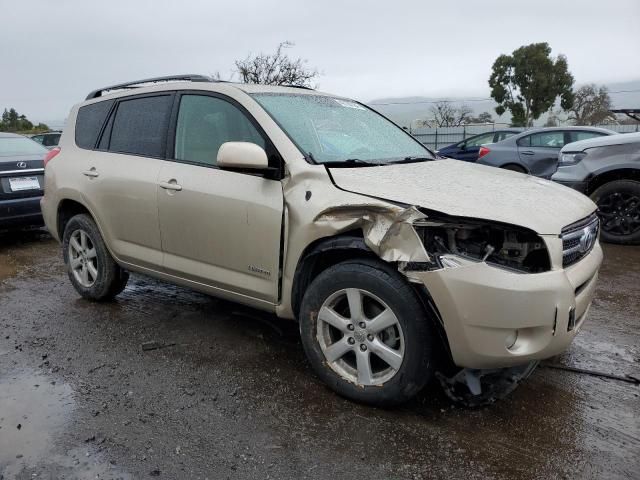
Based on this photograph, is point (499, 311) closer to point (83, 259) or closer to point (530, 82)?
point (83, 259)

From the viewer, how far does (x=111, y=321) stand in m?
4.26

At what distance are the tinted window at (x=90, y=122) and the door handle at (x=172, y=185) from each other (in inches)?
47.5

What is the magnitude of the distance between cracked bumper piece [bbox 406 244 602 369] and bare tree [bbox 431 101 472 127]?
41.2 meters

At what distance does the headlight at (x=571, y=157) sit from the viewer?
6.89 meters

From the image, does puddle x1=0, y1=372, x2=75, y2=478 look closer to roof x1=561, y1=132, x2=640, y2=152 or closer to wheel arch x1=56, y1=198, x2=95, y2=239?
wheel arch x1=56, y1=198, x2=95, y2=239

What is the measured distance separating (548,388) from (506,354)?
2.63 ft

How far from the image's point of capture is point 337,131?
361 centimetres

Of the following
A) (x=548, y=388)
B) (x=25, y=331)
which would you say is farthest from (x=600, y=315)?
(x=25, y=331)

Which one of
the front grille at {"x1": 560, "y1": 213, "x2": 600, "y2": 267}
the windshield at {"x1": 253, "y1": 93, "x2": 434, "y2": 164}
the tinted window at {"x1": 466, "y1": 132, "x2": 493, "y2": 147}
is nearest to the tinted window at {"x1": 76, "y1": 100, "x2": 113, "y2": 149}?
the windshield at {"x1": 253, "y1": 93, "x2": 434, "y2": 164}

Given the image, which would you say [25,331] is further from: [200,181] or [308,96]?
[308,96]

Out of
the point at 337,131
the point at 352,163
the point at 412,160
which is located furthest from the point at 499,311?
the point at 337,131

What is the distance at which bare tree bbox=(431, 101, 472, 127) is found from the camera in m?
42.1

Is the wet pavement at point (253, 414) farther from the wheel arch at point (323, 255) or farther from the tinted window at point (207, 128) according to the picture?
the tinted window at point (207, 128)

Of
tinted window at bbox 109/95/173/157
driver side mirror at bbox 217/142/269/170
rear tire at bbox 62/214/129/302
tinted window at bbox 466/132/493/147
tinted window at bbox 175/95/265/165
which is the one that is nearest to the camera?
driver side mirror at bbox 217/142/269/170
